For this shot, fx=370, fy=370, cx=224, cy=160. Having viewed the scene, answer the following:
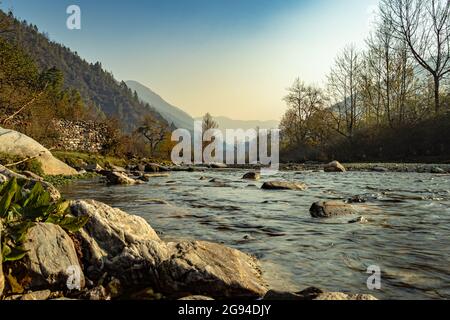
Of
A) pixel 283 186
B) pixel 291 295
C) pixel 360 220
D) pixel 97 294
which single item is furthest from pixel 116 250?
pixel 283 186

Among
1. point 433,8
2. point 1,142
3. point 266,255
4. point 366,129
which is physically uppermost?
point 433,8

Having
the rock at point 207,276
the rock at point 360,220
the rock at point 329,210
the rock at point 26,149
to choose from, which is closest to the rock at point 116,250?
the rock at point 207,276

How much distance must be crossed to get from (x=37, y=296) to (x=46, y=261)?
15.1 inches

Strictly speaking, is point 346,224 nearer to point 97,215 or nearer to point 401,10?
point 97,215

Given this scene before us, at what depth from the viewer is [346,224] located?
7668 millimetres

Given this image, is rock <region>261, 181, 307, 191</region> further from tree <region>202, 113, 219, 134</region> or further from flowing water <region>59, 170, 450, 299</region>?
tree <region>202, 113, 219, 134</region>

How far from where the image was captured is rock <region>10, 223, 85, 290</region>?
365 cm

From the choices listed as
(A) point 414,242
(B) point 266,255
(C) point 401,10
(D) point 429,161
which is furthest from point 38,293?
(C) point 401,10

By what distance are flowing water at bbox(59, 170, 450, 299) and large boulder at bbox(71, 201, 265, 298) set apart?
55 centimetres

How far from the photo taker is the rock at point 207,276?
4062mm

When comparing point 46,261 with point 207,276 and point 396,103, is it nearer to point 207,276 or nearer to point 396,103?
point 207,276

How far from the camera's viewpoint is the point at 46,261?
12.4ft

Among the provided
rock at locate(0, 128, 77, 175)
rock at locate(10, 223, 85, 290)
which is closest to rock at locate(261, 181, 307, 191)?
rock at locate(0, 128, 77, 175)
